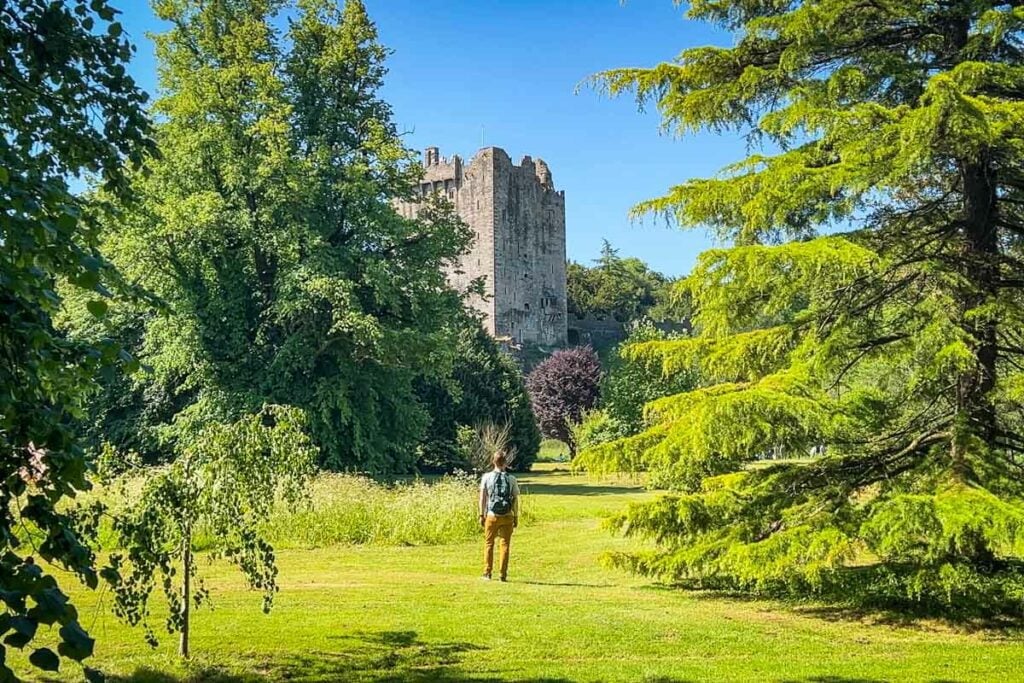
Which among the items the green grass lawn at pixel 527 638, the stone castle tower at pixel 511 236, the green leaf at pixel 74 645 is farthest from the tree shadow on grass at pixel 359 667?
the stone castle tower at pixel 511 236

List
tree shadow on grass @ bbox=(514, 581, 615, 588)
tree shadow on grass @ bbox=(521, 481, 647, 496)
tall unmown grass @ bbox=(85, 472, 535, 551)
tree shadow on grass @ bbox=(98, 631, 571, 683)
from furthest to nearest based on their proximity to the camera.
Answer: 1. tree shadow on grass @ bbox=(521, 481, 647, 496)
2. tall unmown grass @ bbox=(85, 472, 535, 551)
3. tree shadow on grass @ bbox=(514, 581, 615, 588)
4. tree shadow on grass @ bbox=(98, 631, 571, 683)

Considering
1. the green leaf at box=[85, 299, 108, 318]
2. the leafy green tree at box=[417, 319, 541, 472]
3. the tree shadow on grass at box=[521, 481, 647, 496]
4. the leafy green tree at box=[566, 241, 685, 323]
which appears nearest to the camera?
the green leaf at box=[85, 299, 108, 318]

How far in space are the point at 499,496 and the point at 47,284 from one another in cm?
769

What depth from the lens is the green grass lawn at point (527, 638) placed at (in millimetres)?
6832

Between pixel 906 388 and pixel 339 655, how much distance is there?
22.1 feet

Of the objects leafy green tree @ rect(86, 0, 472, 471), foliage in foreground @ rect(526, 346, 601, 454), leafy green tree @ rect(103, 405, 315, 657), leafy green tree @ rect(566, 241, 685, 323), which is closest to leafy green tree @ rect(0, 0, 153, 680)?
leafy green tree @ rect(103, 405, 315, 657)

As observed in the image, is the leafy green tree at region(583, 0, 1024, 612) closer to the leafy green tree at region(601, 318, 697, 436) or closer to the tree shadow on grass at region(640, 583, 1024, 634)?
the tree shadow on grass at region(640, 583, 1024, 634)

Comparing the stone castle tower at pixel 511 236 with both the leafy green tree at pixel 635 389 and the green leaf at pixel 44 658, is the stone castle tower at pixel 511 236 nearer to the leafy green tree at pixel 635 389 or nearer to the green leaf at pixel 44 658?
the leafy green tree at pixel 635 389

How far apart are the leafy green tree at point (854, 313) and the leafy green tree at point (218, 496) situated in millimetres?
3822

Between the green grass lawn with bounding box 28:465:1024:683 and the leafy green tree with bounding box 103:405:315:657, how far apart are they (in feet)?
2.25

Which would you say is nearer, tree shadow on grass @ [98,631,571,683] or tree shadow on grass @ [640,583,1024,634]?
tree shadow on grass @ [98,631,571,683]

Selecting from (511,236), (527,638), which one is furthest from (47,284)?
(511,236)

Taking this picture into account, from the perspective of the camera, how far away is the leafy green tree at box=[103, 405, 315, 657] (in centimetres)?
581

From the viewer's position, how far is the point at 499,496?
1084 cm
